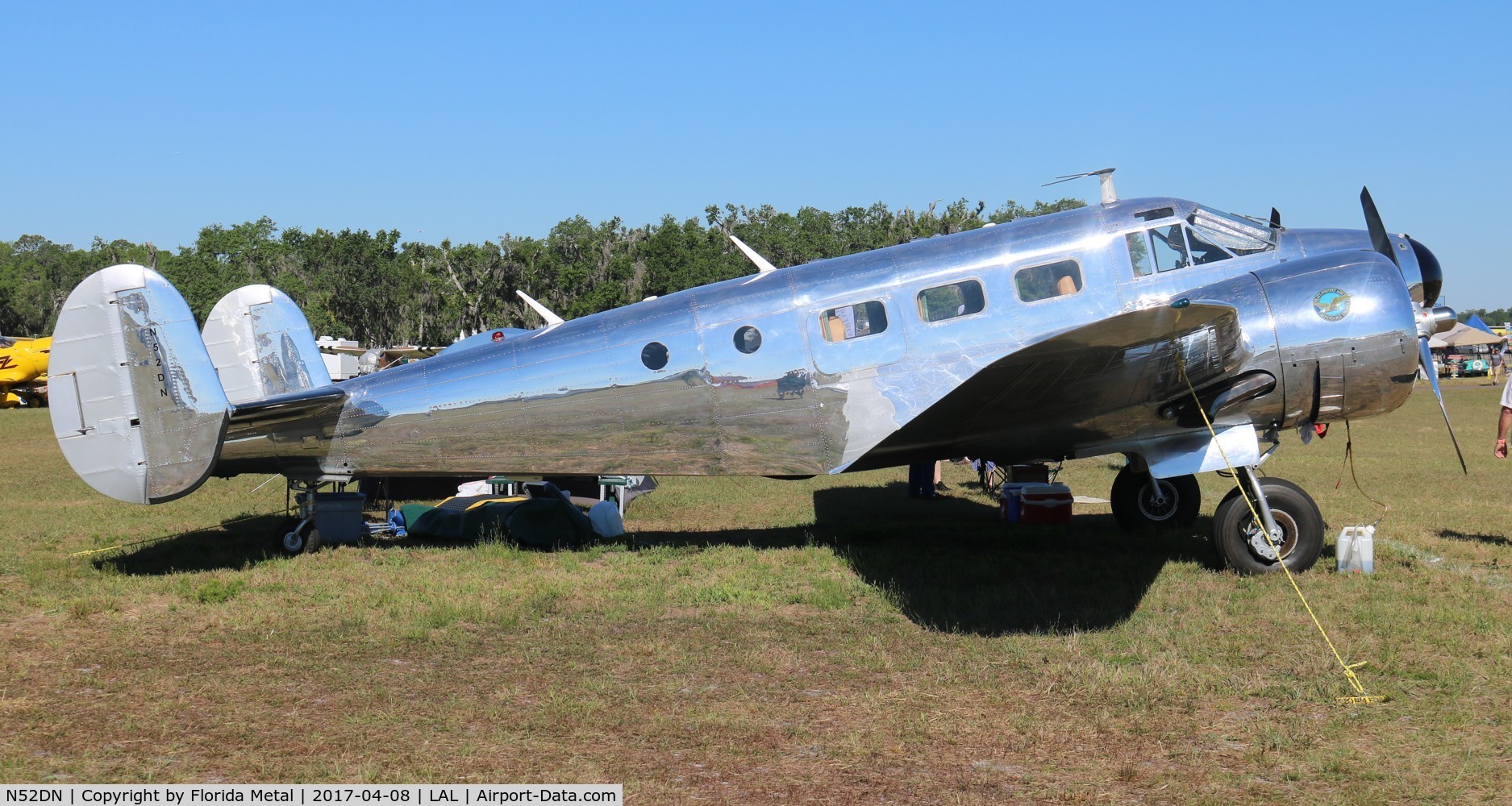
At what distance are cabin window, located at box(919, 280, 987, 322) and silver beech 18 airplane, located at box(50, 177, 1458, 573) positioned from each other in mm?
15

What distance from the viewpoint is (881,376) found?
934 centimetres

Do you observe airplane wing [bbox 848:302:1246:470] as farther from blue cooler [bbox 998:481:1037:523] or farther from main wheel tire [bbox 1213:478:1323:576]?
blue cooler [bbox 998:481:1037:523]

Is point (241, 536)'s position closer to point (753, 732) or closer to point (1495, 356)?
point (753, 732)

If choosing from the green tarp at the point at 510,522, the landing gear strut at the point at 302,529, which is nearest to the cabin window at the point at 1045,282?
the green tarp at the point at 510,522

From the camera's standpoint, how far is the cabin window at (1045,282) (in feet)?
30.3

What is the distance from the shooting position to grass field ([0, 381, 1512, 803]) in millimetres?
5230

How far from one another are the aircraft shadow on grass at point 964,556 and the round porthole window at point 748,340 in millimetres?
2258

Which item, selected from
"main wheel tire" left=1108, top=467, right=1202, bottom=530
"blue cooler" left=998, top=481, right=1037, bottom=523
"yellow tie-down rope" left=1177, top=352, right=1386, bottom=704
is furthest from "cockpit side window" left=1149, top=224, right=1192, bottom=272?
"blue cooler" left=998, top=481, right=1037, bottom=523

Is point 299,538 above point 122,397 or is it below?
below

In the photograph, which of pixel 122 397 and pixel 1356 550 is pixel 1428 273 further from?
pixel 122 397

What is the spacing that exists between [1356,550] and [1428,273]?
2814 mm

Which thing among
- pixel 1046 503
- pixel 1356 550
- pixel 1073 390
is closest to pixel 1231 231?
pixel 1073 390

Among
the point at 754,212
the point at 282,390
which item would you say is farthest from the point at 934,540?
the point at 754,212

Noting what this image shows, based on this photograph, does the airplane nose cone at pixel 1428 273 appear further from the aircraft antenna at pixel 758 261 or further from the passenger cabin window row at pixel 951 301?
the aircraft antenna at pixel 758 261
